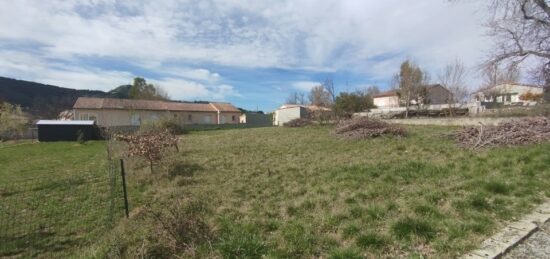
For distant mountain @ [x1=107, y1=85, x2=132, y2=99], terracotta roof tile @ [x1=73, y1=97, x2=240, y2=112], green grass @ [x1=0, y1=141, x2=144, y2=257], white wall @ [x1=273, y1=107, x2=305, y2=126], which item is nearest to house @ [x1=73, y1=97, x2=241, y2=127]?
terracotta roof tile @ [x1=73, y1=97, x2=240, y2=112]

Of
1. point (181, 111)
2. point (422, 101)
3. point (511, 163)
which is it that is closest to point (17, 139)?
point (181, 111)

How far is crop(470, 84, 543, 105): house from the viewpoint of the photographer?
3012 cm

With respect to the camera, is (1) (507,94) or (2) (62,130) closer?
(2) (62,130)

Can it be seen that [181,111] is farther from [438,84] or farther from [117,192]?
[117,192]

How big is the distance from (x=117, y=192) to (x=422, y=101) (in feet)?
99.7

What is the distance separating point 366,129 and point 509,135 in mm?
5248

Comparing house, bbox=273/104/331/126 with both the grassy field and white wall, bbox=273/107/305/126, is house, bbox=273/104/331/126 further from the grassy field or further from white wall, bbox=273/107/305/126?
the grassy field

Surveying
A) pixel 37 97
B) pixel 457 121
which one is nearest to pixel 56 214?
pixel 457 121

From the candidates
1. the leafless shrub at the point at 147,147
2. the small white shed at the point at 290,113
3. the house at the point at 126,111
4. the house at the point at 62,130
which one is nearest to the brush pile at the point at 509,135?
the leafless shrub at the point at 147,147

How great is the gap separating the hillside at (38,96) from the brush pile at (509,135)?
183ft

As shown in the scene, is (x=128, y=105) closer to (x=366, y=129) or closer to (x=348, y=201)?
(x=366, y=129)

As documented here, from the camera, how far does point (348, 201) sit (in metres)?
4.55

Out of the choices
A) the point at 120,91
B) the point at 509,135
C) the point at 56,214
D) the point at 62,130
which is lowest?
the point at 56,214

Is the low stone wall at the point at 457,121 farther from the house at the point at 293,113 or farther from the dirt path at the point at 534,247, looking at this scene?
the dirt path at the point at 534,247
